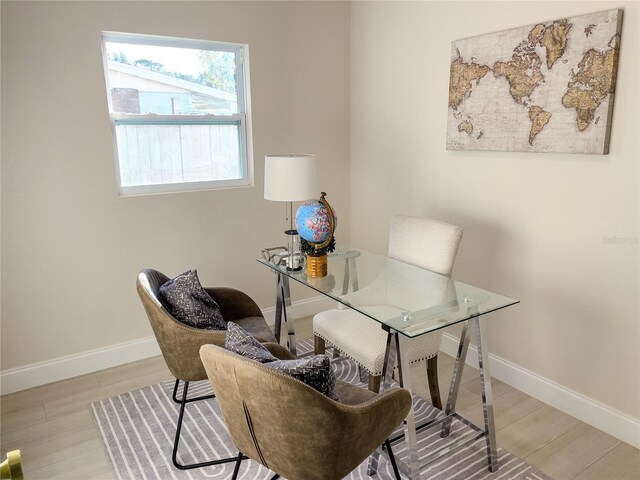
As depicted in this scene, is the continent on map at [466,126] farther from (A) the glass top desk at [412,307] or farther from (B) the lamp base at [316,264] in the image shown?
(B) the lamp base at [316,264]

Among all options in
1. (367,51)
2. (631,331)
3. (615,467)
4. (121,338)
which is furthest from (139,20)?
(615,467)

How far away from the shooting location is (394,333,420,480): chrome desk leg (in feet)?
6.30

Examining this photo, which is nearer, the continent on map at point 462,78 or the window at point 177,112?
the continent on map at point 462,78

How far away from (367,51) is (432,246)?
5.82 ft

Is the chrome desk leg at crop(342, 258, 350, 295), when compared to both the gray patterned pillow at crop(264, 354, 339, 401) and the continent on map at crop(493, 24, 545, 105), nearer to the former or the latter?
the gray patterned pillow at crop(264, 354, 339, 401)

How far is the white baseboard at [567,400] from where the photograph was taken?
238 cm

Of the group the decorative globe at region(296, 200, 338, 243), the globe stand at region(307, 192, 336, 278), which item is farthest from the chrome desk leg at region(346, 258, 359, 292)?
the decorative globe at region(296, 200, 338, 243)

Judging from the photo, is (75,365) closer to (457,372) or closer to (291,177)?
(291,177)

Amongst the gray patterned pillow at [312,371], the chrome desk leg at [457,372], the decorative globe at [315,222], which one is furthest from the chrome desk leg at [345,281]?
the gray patterned pillow at [312,371]

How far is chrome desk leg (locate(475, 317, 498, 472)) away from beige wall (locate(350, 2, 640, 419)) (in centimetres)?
71

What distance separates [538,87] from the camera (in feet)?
8.11

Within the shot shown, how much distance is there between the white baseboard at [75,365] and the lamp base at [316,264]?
4.78ft

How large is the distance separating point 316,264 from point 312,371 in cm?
107

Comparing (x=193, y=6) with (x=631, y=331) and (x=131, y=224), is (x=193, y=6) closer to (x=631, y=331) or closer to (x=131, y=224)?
(x=131, y=224)
